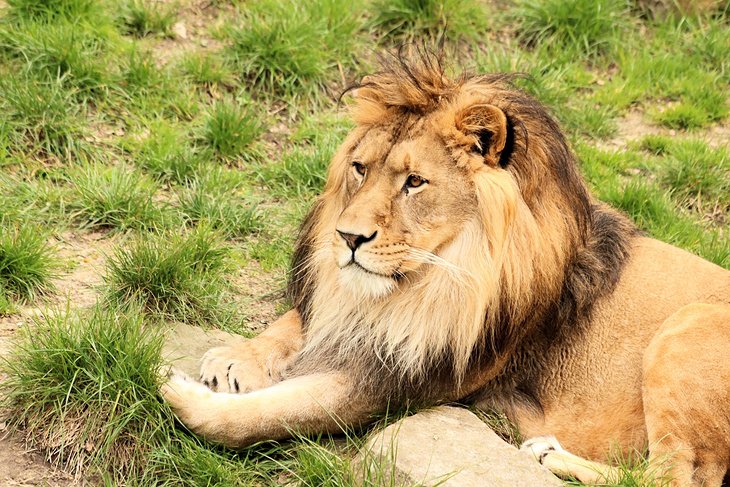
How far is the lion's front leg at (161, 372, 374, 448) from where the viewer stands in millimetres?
4555

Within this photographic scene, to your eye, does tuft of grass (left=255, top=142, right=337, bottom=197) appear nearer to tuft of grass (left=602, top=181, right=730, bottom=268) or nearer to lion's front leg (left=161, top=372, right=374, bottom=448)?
tuft of grass (left=602, top=181, right=730, bottom=268)

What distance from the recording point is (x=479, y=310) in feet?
14.7

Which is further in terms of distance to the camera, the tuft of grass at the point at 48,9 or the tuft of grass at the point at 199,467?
the tuft of grass at the point at 48,9

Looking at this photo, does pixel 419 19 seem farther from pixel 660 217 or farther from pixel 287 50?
pixel 660 217

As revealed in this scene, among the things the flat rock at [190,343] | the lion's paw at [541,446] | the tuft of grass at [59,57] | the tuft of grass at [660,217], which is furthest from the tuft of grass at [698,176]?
the tuft of grass at [59,57]

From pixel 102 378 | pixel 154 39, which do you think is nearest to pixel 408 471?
pixel 102 378

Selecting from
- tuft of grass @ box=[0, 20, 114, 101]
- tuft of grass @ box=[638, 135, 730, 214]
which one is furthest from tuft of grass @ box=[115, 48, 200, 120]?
tuft of grass @ box=[638, 135, 730, 214]

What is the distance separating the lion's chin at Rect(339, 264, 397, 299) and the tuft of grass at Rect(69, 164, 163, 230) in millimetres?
2155

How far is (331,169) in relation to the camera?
4.92 m

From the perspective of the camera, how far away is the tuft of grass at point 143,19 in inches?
311

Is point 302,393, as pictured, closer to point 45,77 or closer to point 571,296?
point 571,296

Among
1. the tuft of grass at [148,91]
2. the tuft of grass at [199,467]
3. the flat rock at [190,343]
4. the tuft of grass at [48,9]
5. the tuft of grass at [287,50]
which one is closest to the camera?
the tuft of grass at [199,467]

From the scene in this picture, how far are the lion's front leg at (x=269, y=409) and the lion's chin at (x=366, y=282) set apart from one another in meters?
0.43

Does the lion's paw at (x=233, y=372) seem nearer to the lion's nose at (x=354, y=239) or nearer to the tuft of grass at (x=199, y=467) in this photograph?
the tuft of grass at (x=199, y=467)
